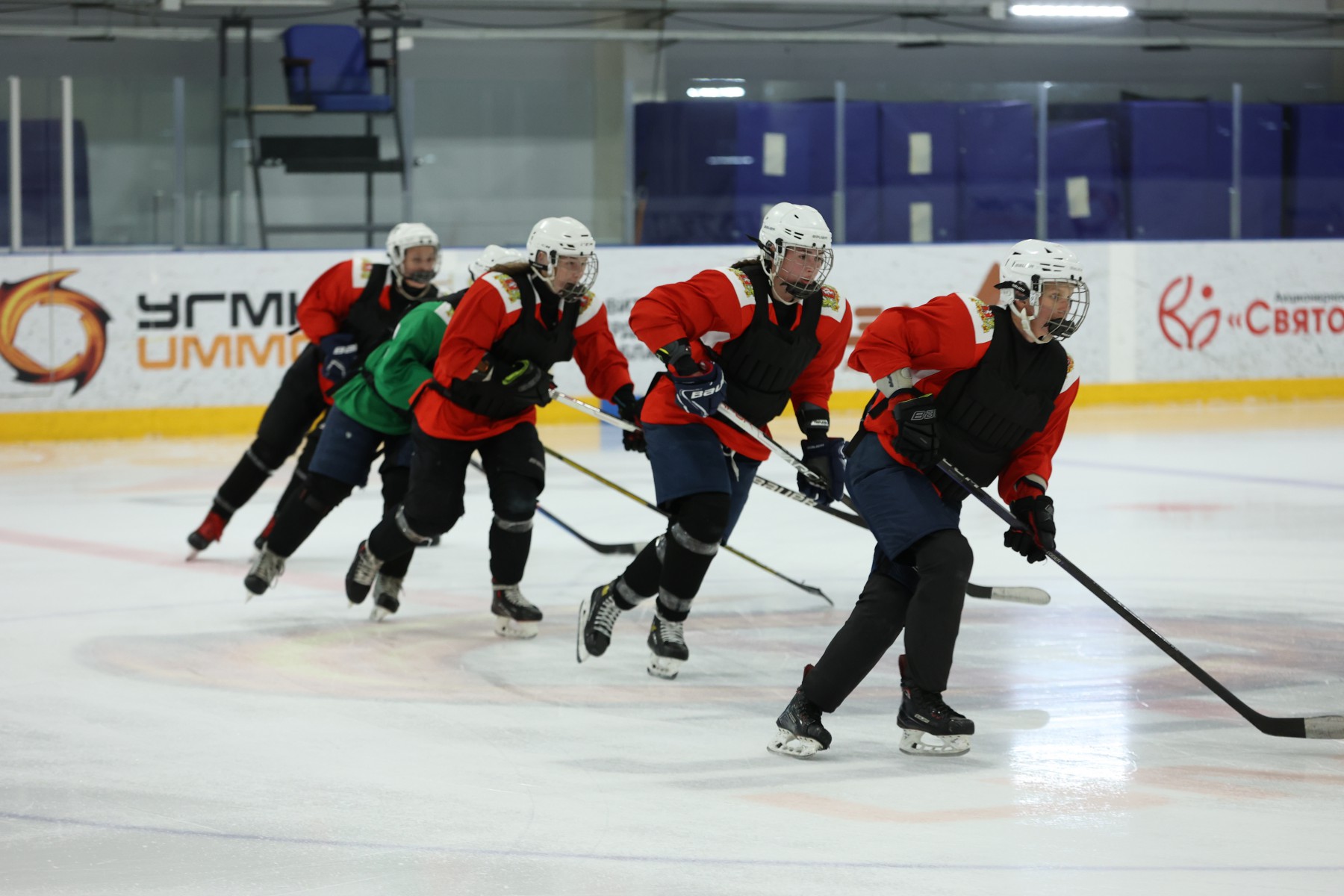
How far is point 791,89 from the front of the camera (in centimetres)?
1072

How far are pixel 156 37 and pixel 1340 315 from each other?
28.8 ft

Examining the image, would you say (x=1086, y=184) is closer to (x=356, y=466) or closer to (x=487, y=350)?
(x=356, y=466)

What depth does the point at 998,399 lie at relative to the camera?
123 inches

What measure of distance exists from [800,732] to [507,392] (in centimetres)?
140

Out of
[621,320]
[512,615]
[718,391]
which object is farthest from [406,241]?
[621,320]

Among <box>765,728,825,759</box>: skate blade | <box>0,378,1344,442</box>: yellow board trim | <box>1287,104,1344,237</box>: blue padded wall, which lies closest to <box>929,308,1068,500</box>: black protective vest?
<box>765,728,825,759</box>: skate blade

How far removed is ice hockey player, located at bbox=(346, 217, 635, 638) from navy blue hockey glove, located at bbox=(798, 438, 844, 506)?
0.54 meters

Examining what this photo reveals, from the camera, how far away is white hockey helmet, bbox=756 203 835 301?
3.54m

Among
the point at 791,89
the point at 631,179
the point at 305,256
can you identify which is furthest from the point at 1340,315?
the point at 305,256

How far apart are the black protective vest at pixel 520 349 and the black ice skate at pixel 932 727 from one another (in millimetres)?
1474

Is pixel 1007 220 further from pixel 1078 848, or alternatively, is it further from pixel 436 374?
pixel 1078 848

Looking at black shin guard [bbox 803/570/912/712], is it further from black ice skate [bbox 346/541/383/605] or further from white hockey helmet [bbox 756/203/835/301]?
black ice skate [bbox 346/541/383/605]

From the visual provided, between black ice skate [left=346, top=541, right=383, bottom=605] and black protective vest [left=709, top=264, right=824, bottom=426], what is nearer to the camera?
black protective vest [left=709, top=264, right=824, bottom=426]

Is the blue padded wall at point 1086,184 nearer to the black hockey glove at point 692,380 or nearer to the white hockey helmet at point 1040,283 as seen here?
the black hockey glove at point 692,380
